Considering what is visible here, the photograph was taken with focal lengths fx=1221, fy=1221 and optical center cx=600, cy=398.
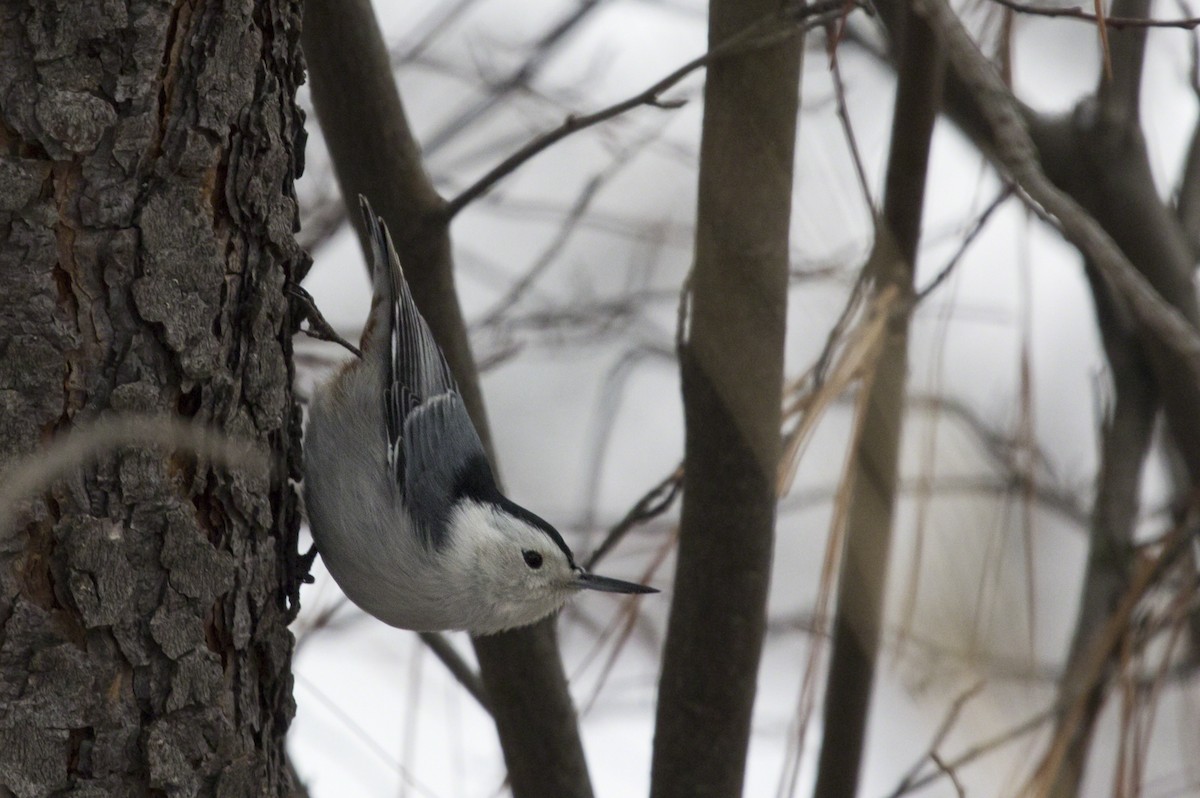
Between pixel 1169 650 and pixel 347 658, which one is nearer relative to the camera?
pixel 1169 650

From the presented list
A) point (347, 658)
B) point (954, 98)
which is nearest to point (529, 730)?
point (954, 98)

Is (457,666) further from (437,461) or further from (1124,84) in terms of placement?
(1124,84)

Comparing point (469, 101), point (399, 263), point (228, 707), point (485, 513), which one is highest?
point (469, 101)

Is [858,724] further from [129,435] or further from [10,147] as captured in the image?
[10,147]

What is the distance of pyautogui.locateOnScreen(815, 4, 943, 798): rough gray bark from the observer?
4.88 ft

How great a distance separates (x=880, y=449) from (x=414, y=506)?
0.63 meters

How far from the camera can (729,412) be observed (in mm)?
1418

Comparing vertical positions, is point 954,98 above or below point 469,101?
below

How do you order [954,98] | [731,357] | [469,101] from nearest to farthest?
[731,357], [954,98], [469,101]

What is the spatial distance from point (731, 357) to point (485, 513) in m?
0.52

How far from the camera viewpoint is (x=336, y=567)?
5.41ft

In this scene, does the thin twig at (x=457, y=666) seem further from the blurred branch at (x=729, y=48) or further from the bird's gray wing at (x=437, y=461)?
the blurred branch at (x=729, y=48)

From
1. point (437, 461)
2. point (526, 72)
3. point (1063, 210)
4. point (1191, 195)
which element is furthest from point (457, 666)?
point (1191, 195)

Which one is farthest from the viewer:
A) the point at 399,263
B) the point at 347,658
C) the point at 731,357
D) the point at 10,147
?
the point at 347,658
